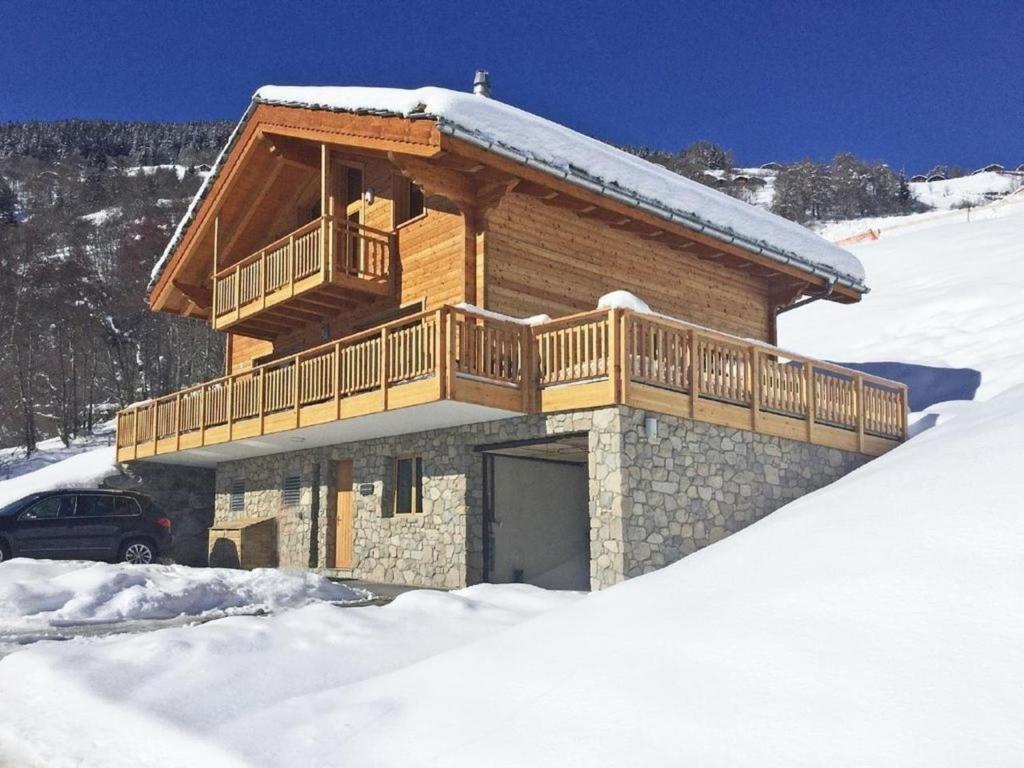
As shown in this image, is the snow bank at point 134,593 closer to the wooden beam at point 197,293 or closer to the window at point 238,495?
the window at point 238,495

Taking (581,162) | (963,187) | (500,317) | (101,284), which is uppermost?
(963,187)

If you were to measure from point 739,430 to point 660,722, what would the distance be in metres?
9.24

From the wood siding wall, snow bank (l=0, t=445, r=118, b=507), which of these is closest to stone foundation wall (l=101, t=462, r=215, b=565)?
snow bank (l=0, t=445, r=118, b=507)

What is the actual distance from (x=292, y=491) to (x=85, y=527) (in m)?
3.77

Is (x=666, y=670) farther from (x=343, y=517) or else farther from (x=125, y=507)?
(x=125, y=507)

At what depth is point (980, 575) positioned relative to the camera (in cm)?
521

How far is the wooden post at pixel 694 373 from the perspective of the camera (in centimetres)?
1256

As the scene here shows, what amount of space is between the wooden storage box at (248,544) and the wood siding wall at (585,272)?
295 inches

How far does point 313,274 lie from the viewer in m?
16.1

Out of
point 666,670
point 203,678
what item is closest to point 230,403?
point 203,678

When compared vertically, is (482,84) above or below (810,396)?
above

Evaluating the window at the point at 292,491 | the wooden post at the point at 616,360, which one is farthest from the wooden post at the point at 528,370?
the window at the point at 292,491

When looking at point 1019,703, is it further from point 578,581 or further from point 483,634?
point 578,581

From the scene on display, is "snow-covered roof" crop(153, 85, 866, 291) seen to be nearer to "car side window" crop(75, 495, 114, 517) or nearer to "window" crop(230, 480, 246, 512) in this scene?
"window" crop(230, 480, 246, 512)
